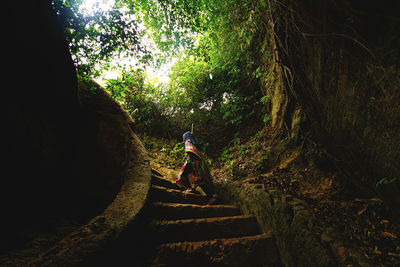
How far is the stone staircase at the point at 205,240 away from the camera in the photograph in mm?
1730

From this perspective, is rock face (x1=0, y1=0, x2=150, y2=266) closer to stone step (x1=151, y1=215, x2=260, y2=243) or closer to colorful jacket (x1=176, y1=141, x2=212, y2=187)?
stone step (x1=151, y1=215, x2=260, y2=243)

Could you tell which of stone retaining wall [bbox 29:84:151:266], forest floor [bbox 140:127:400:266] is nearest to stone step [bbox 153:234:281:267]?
stone retaining wall [bbox 29:84:151:266]

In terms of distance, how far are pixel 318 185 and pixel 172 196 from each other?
250cm

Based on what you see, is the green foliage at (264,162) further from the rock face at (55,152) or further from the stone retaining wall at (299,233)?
the rock face at (55,152)

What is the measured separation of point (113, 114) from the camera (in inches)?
129

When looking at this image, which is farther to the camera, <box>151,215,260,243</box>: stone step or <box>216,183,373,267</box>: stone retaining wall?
<box>151,215,260,243</box>: stone step

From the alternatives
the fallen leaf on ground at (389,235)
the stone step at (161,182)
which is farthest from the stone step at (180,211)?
the fallen leaf on ground at (389,235)

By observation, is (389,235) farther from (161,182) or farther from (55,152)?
(55,152)

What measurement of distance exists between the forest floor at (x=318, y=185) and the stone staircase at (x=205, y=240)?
82cm

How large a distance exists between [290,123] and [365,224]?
2.56 m

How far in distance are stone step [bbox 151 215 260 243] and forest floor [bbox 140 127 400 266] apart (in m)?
0.92

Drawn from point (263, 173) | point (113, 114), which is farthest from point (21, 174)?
point (263, 173)

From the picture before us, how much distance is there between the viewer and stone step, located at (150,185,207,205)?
2.80 metres

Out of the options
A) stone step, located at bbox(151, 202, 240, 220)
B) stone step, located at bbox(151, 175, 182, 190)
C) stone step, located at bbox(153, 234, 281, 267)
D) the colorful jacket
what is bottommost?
stone step, located at bbox(153, 234, 281, 267)
